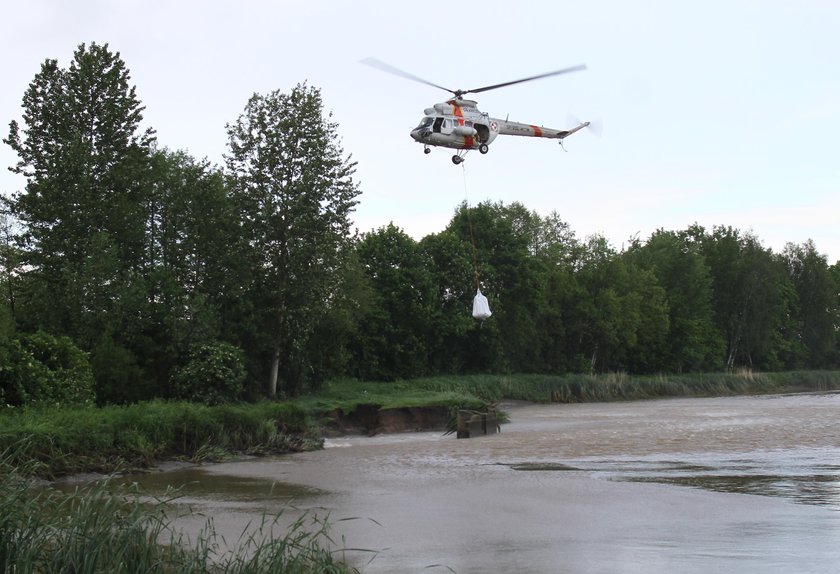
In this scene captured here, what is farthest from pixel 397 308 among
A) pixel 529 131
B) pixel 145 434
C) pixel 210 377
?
pixel 145 434

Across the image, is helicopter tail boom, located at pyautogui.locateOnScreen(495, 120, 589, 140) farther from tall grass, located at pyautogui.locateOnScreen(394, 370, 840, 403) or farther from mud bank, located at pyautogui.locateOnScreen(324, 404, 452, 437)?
tall grass, located at pyautogui.locateOnScreen(394, 370, 840, 403)

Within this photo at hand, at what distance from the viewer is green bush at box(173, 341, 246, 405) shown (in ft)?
120

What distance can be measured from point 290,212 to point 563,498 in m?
25.2

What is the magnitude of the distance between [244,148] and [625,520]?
30476mm

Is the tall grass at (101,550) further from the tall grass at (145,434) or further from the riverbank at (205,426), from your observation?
the tall grass at (145,434)

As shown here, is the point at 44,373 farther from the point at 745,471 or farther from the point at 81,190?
the point at 745,471

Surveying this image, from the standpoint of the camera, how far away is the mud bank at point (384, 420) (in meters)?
37.9

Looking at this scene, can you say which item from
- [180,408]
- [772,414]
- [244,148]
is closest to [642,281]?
Result: [772,414]

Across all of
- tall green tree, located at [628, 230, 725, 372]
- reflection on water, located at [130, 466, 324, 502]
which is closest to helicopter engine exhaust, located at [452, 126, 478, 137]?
reflection on water, located at [130, 466, 324, 502]

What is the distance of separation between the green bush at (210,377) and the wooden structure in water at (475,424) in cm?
934

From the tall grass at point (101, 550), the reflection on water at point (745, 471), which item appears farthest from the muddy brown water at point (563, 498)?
the tall grass at point (101, 550)

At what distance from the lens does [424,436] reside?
36.0 m

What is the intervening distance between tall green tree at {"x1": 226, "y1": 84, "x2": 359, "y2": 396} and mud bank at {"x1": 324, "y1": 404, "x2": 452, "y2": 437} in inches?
202

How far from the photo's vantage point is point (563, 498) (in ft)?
60.0
